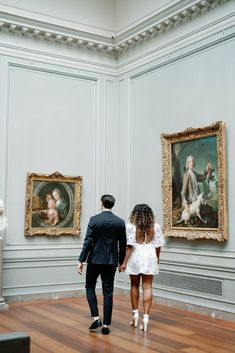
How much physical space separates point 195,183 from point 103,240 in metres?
3.19

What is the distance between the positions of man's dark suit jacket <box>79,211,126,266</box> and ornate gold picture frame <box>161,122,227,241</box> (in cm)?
257

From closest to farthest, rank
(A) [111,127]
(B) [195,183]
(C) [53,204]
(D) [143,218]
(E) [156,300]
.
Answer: (D) [143,218]
(B) [195,183]
(E) [156,300]
(C) [53,204]
(A) [111,127]

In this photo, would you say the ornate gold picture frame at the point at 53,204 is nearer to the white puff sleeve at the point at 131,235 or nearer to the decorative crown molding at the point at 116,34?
the decorative crown molding at the point at 116,34

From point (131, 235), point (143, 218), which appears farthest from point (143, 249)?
point (143, 218)

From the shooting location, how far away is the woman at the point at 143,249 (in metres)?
7.84

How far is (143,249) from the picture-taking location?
792cm

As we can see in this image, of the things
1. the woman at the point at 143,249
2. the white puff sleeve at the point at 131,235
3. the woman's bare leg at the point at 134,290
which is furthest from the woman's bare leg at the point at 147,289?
the white puff sleeve at the point at 131,235

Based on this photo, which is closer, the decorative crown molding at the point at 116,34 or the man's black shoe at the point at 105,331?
the man's black shoe at the point at 105,331

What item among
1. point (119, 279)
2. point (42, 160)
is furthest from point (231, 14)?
point (119, 279)

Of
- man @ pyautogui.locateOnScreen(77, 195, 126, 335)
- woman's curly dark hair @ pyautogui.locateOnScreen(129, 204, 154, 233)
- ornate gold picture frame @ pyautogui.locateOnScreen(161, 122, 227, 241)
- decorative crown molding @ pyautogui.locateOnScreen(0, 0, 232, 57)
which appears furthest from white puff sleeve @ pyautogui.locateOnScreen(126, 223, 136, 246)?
decorative crown molding @ pyautogui.locateOnScreen(0, 0, 232, 57)

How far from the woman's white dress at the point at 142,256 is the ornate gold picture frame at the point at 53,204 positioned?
12.8 feet

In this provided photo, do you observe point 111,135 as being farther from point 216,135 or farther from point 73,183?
point 216,135

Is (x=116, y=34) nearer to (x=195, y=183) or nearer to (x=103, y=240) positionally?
(x=195, y=183)

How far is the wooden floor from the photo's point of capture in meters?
6.75
